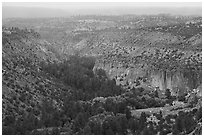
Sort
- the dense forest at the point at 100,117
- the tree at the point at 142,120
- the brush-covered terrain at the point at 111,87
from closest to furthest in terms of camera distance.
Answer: the dense forest at the point at 100,117 < the tree at the point at 142,120 < the brush-covered terrain at the point at 111,87

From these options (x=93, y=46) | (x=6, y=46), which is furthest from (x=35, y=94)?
(x=93, y=46)

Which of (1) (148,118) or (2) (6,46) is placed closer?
(1) (148,118)

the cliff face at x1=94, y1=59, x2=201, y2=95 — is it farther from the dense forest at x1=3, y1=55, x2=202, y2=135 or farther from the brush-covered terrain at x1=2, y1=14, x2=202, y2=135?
the dense forest at x1=3, y1=55, x2=202, y2=135

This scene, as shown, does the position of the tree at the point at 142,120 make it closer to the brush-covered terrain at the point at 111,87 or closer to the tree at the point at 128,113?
the brush-covered terrain at the point at 111,87

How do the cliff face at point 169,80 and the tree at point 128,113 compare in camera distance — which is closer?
the tree at point 128,113

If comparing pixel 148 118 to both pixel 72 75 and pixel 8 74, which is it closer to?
pixel 8 74

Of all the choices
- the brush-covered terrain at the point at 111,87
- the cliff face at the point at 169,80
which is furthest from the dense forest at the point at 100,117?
the cliff face at the point at 169,80

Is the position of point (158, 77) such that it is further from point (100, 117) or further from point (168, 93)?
point (100, 117)

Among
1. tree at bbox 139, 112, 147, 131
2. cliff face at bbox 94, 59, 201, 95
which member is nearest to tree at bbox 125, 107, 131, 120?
tree at bbox 139, 112, 147, 131
